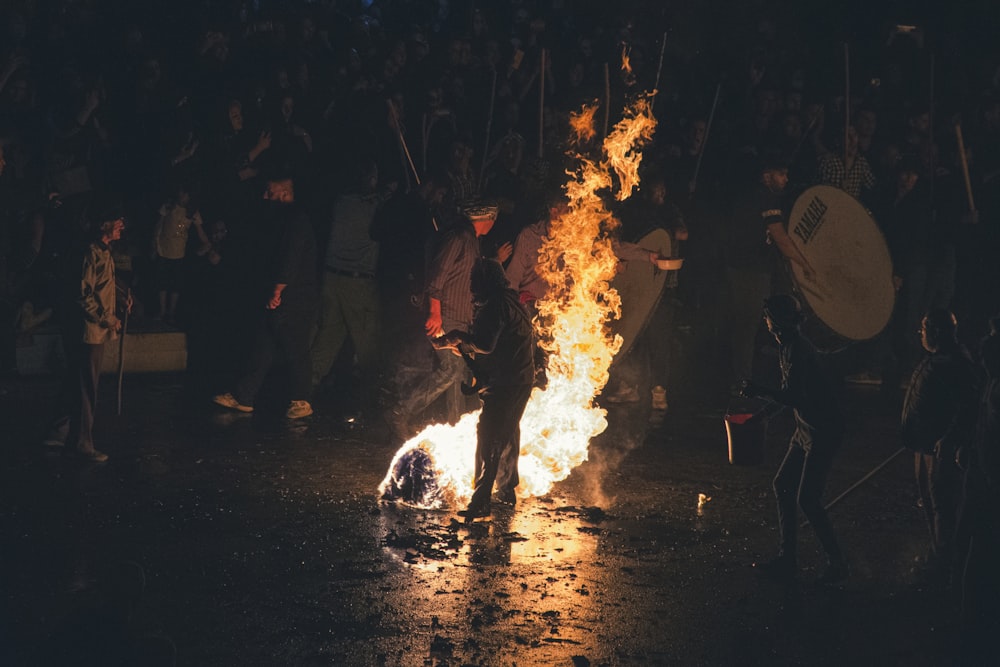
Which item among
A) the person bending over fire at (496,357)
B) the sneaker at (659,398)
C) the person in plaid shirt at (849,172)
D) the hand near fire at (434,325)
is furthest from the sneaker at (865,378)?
the person bending over fire at (496,357)

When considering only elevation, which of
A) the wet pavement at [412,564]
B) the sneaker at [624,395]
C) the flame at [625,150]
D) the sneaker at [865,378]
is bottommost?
the wet pavement at [412,564]

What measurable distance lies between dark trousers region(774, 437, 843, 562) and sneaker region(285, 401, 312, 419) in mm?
5564

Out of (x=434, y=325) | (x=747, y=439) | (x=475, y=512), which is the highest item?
(x=434, y=325)

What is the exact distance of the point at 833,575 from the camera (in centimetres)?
745

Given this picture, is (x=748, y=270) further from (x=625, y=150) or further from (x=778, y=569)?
(x=778, y=569)

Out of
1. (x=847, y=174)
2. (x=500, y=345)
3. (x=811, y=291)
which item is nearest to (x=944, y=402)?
(x=500, y=345)

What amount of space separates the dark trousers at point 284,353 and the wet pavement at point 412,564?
84cm

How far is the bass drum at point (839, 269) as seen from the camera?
12.2 meters

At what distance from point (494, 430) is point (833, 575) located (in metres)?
2.55

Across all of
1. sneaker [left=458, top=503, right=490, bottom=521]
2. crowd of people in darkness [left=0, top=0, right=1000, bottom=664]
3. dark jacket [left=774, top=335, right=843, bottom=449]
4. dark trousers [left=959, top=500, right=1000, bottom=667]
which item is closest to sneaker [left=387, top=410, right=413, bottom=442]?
crowd of people in darkness [left=0, top=0, right=1000, bottom=664]

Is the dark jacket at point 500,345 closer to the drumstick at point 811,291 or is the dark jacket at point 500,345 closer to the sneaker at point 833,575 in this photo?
the sneaker at point 833,575

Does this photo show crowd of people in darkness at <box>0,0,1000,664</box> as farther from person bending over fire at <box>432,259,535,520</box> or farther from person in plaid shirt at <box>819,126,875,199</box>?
person bending over fire at <box>432,259,535,520</box>

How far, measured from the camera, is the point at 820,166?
1409cm

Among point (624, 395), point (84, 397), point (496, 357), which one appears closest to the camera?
point (496, 357)
